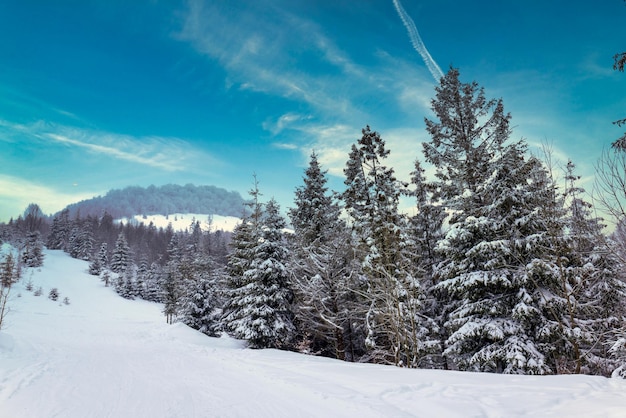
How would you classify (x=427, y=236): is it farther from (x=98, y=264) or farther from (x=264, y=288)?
(x=98, y=264)

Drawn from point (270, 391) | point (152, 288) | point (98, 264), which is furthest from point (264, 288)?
point (98, 264)

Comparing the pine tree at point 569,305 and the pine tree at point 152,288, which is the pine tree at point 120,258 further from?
the pine tree at point 569,305

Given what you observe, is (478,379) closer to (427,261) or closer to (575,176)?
(427,261)

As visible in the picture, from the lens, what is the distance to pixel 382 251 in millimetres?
14500

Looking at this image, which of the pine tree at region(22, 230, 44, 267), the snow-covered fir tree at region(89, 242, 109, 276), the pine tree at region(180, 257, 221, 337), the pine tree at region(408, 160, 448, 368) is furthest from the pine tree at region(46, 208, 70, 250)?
the pine tree at region(408, 160, 448, 368)

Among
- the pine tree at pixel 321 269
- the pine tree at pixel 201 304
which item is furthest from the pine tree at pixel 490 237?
the pine tree at pixel 201 304

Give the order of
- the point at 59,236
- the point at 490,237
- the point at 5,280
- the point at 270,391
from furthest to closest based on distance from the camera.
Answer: the point at 59,236, the point at 5,280, the point at 490,237, the point at 270,391

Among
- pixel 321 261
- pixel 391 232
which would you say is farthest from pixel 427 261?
pixel 321 261

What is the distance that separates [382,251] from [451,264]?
2.98 m

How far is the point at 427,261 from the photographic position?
1830cm

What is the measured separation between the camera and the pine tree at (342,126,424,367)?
1334cm

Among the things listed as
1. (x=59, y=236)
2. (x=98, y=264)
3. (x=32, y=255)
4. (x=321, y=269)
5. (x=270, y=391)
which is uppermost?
(x=59, y=236)

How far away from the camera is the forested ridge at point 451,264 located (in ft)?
34.7

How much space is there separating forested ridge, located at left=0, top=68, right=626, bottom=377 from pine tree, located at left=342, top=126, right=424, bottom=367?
0.08 metres
